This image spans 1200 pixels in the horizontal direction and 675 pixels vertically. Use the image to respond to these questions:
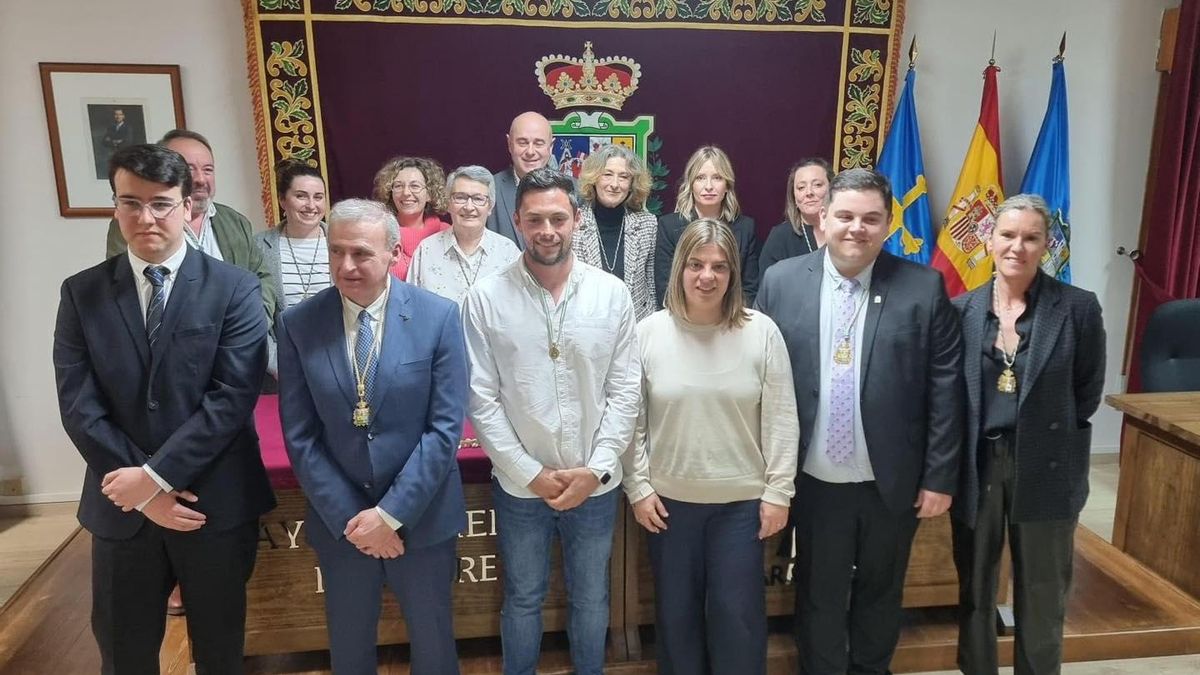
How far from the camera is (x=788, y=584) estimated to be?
258 cm

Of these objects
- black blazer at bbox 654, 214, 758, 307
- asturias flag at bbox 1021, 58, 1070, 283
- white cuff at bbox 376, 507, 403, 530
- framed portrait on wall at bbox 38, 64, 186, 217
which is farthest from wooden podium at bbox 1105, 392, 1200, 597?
framed portrait on wall at bbox 38, 64, 186, 217

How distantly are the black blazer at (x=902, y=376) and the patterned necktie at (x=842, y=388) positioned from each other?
0.12 ft

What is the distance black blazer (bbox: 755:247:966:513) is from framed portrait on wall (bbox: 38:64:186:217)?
3202 mm

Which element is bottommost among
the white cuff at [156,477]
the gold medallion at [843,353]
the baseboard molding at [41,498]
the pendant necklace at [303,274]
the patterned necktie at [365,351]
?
the baseboard molding at [41,498]

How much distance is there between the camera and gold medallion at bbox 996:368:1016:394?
6.60 ft

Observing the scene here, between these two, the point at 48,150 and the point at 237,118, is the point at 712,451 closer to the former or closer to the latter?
the point at 237,118

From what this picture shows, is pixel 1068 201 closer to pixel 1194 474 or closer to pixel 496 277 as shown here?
pixel 1194 474

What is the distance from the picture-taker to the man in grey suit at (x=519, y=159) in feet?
9.90

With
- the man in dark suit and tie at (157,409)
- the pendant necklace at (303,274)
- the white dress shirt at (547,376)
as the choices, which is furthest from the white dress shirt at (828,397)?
the pendant necklace at (303,274)

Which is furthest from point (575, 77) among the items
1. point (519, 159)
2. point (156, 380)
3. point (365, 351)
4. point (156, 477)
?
point (156, 477)

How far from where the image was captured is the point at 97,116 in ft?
11.7

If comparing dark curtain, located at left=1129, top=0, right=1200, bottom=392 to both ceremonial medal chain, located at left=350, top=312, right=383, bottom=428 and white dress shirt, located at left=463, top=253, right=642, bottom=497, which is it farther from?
ceremonial medal chain, located at left=350, top=312, right=383, bottom=428

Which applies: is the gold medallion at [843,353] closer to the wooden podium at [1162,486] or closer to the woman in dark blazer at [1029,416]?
the woman in dark blazer at [1029,416]

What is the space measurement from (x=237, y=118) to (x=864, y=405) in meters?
3.25
